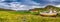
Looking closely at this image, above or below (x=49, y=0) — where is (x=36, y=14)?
below

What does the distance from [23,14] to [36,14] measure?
136 millimetres

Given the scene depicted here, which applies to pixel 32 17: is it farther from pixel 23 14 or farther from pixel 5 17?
pixel 5 17

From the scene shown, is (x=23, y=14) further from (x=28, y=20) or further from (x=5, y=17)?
(x=5, y=17)

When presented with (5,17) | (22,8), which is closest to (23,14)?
(22,8)

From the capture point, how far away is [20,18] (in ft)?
4.63

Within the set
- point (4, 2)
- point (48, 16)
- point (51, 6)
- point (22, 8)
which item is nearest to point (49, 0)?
point (51, 6)

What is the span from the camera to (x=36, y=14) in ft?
4.65

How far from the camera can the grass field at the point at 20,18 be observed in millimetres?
1404

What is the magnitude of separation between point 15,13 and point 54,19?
1.35 ft

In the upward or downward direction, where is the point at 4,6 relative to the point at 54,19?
upward

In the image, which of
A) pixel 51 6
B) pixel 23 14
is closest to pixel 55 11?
pixel 51 6

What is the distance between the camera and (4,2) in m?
1.45

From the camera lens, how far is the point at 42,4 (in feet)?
4.71

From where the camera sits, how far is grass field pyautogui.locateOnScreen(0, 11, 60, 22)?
140cm
